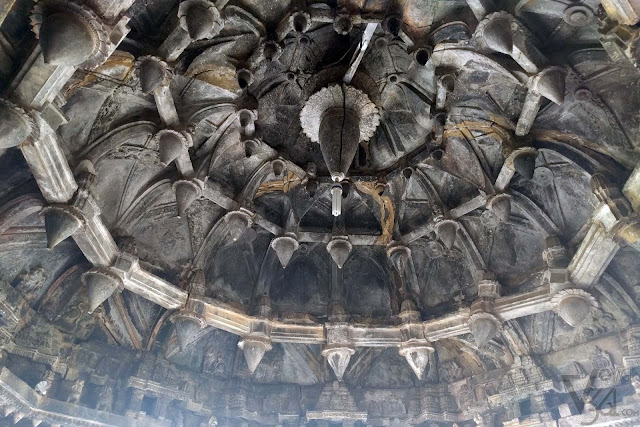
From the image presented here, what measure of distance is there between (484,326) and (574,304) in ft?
6.69

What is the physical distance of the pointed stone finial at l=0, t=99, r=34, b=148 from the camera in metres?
7.80

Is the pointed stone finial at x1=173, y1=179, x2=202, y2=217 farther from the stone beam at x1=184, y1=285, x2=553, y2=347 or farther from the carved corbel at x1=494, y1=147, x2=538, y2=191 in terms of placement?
the carved corbel at x1=494, y1=147, x2=538, y2=191

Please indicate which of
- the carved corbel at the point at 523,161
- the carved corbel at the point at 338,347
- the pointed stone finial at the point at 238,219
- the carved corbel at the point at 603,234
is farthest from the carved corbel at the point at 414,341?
the pointed stone finial at the point at 238,219

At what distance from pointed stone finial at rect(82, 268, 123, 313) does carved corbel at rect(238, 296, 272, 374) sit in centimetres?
358

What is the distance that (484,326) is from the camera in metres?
12.8

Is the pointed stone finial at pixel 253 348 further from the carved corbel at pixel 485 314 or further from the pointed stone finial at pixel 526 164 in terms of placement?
the pointed stone finial at pixel 526 164

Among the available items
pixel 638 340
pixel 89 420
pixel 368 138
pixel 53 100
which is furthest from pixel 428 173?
pixel 89 420

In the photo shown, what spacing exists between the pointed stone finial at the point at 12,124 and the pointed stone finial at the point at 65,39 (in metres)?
1.13

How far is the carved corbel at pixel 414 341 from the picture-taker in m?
13.6

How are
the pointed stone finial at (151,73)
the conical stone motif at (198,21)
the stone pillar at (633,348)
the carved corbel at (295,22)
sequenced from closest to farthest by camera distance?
the conical stone motif at (198,21) < the pointed stone finial at (151,73) < the carved corbel at (295,22) < the stone pillar at (633,348)

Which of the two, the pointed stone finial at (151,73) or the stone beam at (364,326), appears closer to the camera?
the pointed stone finial at (151,73)

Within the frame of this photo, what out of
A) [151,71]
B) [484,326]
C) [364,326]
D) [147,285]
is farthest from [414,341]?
[151,71]

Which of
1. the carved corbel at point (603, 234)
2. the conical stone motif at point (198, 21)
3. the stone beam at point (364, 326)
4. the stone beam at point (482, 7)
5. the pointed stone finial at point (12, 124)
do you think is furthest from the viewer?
the stone beam at point (364, 326)

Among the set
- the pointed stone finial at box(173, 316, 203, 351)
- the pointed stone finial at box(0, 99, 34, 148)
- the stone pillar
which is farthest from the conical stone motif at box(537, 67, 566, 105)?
the pointed stone finial at box(173, 316, 203, 351)
